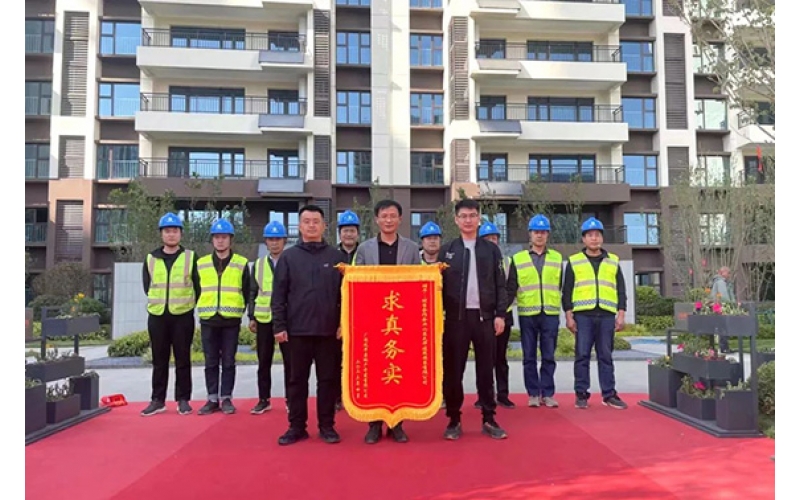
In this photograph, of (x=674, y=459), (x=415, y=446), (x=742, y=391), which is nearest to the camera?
(x=674, y=459)

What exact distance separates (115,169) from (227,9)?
313 inches

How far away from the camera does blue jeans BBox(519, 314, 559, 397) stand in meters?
5.82

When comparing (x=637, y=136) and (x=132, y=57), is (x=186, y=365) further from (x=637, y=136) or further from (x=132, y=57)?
(x=637, y=136)

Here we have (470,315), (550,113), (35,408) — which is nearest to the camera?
(470,315)

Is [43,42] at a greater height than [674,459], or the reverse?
[43,42]

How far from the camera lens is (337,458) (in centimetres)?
395

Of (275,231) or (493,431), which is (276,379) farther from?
(493,431)

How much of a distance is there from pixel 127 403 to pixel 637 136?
24036 millimetres

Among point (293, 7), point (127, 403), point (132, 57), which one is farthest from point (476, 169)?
point (127, 403)

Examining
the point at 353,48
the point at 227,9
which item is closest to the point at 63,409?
the point at 227,9

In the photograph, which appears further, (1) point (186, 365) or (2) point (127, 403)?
(2) point (127, 403)

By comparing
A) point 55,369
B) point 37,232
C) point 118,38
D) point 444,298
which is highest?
point 118,38

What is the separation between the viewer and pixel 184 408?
18.3ft

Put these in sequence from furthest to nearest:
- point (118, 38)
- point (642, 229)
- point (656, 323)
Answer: point (642, 229)
point (118, 38)
point (656, 323)
